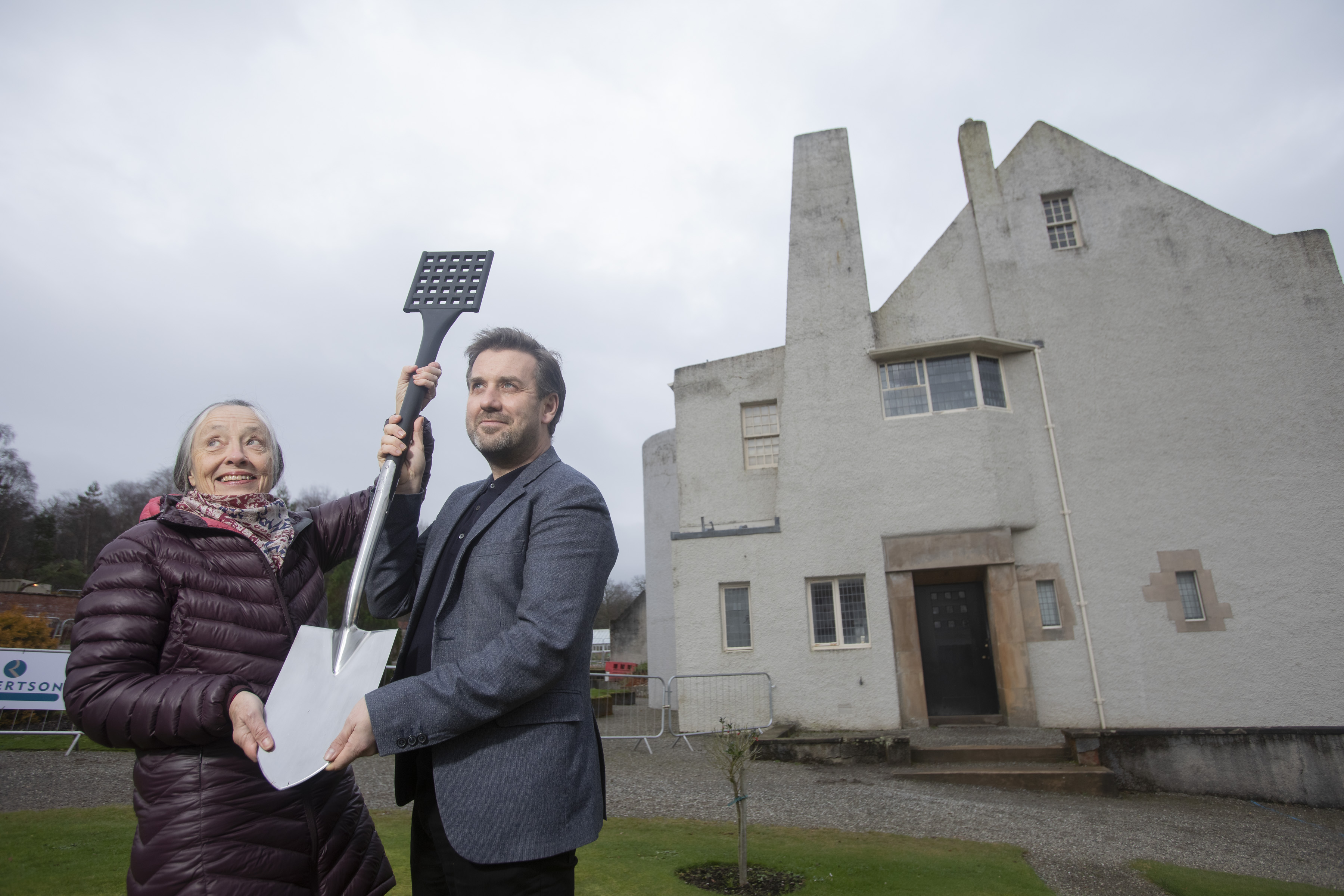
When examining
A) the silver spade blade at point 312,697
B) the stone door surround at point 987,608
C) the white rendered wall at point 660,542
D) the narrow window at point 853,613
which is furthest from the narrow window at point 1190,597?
the silver spade blade at point 312,697

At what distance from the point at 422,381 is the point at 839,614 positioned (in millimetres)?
11209

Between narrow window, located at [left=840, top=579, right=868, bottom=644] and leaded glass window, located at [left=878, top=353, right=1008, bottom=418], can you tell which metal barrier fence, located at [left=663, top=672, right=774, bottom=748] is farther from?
leaded glass window, located at [left=878, top=353, right=1008, bottom=418]

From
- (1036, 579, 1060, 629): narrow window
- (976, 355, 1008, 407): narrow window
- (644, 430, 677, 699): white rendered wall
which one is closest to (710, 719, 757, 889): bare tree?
(1036, 579, 1060, 629): narrow window

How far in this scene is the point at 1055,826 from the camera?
702cm

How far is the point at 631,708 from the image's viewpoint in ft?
65.6

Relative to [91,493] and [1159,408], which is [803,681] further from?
[91,493]

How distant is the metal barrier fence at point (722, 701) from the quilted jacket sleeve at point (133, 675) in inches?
423

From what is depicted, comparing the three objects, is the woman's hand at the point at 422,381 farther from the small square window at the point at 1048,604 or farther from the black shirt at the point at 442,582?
the small square window at the point at 1048,604

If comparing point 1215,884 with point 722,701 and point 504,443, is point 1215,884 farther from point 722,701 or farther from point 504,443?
point 722,701

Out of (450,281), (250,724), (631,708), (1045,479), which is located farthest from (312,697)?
(631,708)

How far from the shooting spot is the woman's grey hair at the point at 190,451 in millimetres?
2537

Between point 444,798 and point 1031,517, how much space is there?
12482mm

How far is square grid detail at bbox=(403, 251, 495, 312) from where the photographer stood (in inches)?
105

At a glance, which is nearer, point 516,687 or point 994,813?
point 516,687
